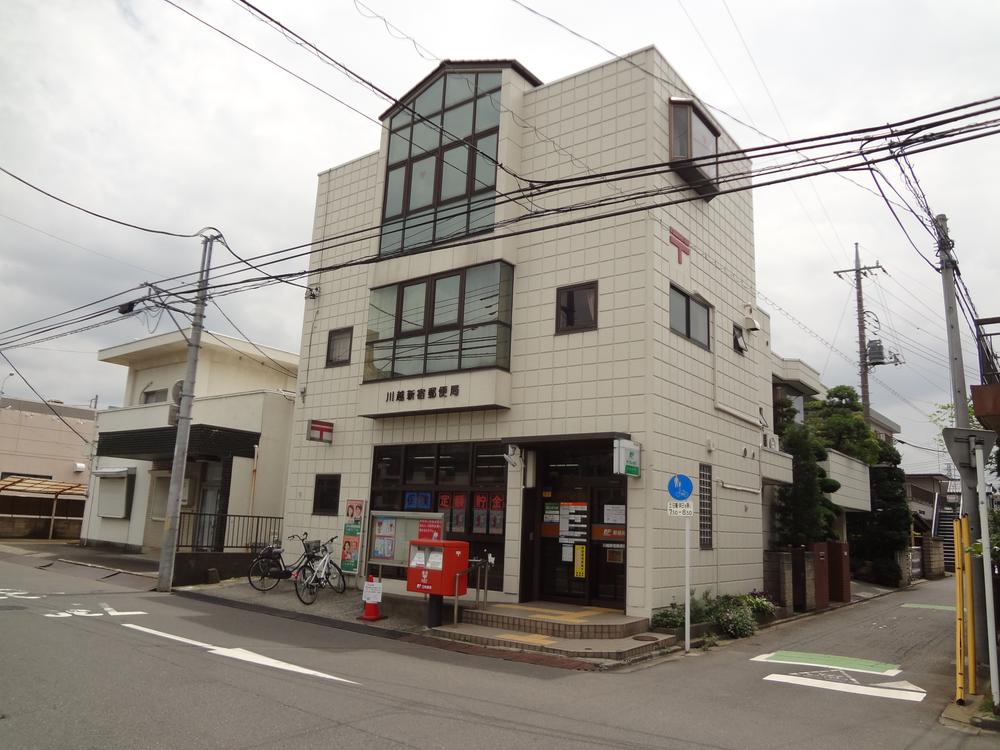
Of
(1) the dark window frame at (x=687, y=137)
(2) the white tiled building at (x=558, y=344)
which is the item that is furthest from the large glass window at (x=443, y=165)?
(1) the dark window frame at (x=687, y=137)

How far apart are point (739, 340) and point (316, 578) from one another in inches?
430

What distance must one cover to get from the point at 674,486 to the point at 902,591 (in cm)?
1915

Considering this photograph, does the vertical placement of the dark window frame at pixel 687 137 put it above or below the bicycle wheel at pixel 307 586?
above

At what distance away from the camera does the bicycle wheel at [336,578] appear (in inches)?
608

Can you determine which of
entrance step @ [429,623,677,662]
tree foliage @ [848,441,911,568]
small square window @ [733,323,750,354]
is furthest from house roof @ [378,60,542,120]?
tree foliage @ [848,441,911,568]

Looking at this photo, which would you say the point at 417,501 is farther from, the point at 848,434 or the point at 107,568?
the point at 848,434

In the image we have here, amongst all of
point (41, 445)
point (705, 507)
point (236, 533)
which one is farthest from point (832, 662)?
point (41, 445)

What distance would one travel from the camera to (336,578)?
16000 millimetres

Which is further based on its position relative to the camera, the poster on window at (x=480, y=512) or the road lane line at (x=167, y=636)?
the poster on window at (x=480, y=512)

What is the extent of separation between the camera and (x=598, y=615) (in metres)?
12.2

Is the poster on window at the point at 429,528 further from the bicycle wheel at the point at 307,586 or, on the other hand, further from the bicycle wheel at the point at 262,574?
the bicycle wheel at the point at 262,574

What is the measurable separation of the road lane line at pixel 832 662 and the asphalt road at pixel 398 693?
6cm

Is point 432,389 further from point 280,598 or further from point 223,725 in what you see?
point 223,725

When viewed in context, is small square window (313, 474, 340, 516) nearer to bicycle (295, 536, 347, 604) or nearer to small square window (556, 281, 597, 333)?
bicycle (295, 536, 347, 604)
